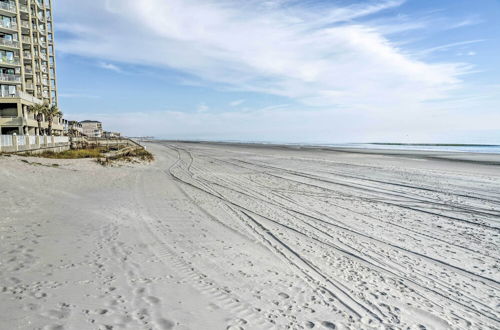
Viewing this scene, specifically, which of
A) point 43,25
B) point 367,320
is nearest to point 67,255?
point 367,320

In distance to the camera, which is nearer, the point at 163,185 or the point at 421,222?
the point at 421,222

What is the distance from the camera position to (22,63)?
51406 mm

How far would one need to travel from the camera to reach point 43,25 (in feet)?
217

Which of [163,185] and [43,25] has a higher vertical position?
[43,25]

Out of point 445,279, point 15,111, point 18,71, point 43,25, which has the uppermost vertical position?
point 43,25

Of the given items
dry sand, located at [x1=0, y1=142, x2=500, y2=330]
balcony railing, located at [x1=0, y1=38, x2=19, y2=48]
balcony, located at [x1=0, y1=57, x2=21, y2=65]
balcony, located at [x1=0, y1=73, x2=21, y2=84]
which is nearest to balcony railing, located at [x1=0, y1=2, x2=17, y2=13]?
balcony railing, located at [x1=0, y1=38, x2=19, y2=48]

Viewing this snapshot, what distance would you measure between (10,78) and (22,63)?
11.7 ft

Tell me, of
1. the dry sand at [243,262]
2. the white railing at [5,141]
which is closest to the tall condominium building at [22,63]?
the white railing at [5,141]

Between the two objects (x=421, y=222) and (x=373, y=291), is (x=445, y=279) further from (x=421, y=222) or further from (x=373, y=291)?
(x=421, y=222)

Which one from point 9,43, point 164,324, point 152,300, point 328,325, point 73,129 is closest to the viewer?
point 164,324

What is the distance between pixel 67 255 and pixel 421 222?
8730 mm

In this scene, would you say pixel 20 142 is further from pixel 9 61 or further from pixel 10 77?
pixel 9 61

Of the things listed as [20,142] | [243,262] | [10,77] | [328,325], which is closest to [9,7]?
[10,77]

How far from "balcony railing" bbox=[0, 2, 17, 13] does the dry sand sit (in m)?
55.0
